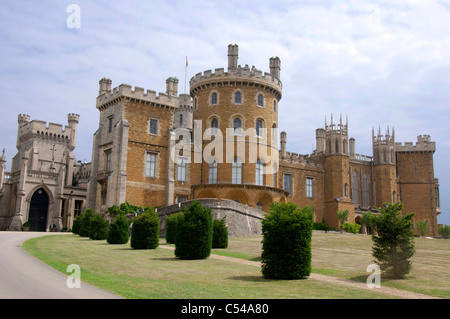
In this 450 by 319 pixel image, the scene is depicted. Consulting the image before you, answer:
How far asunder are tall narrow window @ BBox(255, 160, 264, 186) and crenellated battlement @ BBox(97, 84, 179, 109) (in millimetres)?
9666

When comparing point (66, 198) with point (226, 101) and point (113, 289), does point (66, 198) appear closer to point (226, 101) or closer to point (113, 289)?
point (226, 101)

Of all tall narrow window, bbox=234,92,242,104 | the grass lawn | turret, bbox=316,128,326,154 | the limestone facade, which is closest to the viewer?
the grass lawn

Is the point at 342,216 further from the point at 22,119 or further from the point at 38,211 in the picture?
the point at 22,119

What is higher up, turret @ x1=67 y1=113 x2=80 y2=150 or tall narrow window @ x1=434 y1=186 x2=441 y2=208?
turret @ x1=67 y1=113 x2=80 y2=150

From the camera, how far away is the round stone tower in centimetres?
4088

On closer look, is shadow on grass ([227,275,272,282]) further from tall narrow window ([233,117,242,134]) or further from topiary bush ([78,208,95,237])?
tall narrow window ([233,117,242,134])

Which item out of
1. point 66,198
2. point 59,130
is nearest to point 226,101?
point 66,198

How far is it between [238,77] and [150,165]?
11867 millimetres

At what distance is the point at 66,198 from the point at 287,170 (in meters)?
24.7

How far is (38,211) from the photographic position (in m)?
46.4

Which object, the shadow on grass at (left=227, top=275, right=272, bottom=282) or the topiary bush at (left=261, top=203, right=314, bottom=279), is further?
the topiary bush at (left=261, top=203, right=314, bottom=279)

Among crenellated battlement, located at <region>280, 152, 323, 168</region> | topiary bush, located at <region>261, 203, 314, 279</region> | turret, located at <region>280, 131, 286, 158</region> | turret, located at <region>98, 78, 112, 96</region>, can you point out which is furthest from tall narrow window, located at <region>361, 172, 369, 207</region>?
topiary bush, located at <region>261, 203, 314, 279</region>

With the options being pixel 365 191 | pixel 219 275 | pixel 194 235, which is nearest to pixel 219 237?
pixel 194 235

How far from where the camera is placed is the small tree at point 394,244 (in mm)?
13630
